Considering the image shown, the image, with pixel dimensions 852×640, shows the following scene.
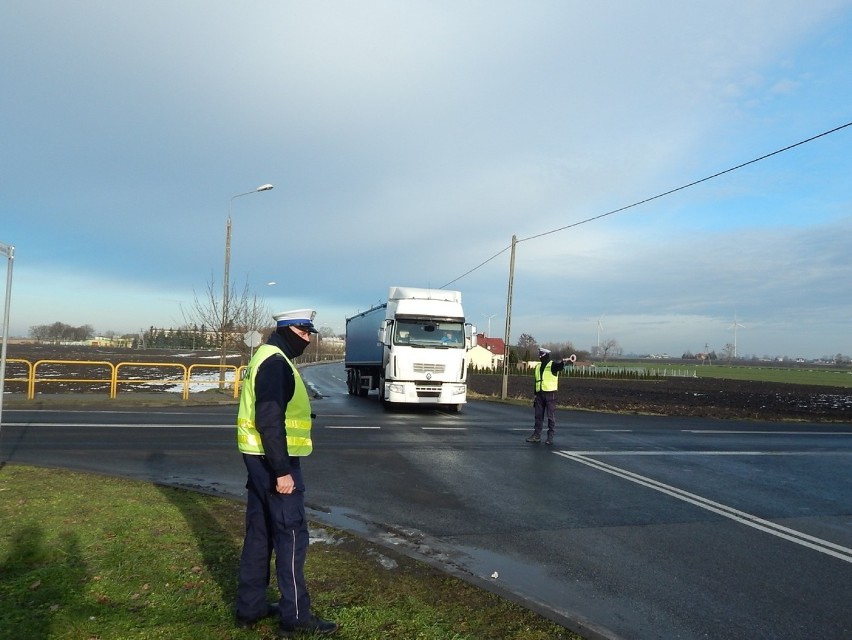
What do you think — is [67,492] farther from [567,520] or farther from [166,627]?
[567,520]

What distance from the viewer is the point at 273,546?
3801mm

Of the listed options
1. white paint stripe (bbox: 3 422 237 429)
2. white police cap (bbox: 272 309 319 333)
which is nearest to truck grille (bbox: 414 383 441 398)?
white paint stripe (bbox: 3 422 237 429)

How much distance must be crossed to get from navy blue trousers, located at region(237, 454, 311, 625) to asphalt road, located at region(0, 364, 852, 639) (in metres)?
1.58

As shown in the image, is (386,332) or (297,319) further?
(386,332)

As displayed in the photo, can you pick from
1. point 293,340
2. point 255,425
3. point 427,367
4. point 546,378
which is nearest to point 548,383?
point 546,378

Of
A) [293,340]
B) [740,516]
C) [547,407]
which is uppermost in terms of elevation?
[293,340]

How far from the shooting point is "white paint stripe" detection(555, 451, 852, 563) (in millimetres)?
5898

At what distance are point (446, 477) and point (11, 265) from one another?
19.2ft

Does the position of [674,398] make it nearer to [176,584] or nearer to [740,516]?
[740,516]

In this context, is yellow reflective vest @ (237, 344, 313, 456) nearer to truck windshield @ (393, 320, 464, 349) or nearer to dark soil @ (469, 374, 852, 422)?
truck windshield @ (393, 320, 464, 349)

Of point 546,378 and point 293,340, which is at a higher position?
point 293,340

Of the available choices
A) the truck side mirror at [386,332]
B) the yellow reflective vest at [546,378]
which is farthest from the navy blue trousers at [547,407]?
the truck side mirror at [386,332]

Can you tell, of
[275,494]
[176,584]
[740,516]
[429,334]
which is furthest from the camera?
[429,334]

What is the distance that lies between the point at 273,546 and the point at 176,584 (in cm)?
93
